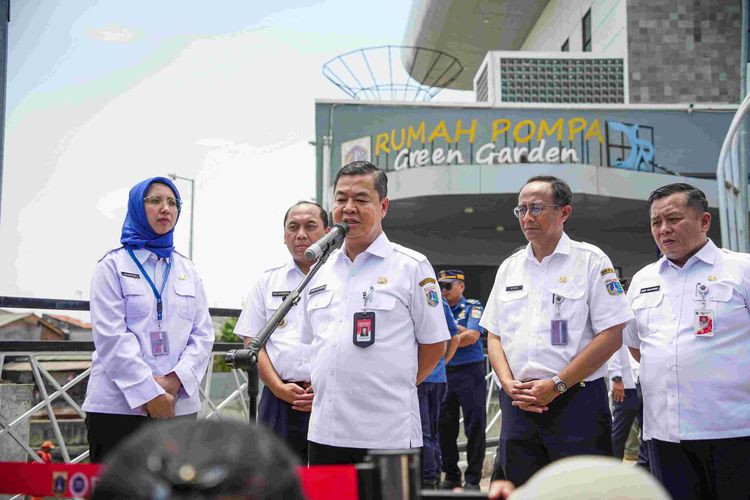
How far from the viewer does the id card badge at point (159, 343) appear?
10.2ft

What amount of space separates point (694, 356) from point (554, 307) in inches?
24.2

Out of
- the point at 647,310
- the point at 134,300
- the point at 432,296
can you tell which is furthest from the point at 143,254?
the point at 647,310

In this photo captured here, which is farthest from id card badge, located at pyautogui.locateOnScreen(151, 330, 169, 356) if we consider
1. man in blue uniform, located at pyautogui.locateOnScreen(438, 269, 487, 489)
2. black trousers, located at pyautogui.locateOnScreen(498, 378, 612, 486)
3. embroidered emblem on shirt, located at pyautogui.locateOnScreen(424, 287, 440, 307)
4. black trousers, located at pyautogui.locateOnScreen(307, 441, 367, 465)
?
man in blue uniform, located at pyautogui.locateOnScreen(438, 269, 487, 489)

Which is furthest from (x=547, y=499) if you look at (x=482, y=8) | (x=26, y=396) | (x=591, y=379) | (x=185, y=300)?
(x=482, y=8)

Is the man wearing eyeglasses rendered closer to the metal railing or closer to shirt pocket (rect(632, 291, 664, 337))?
shirt pocket (rect(632, 291, 664, 337))

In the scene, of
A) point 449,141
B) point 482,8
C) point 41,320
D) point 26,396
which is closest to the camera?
point 26,396

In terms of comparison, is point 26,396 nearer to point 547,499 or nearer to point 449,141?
point 547,499

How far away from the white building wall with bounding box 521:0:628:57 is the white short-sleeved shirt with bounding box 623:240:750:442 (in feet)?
58.8

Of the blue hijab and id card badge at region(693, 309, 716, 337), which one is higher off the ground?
the blue hijab

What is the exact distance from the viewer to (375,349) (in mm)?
2932

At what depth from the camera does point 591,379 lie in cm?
319

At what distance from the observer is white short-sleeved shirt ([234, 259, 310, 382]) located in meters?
3.68

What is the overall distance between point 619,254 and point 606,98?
14.5ft

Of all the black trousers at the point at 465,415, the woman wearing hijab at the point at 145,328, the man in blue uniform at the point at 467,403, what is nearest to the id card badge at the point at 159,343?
the woman wearing hijab at the point at 145,328
